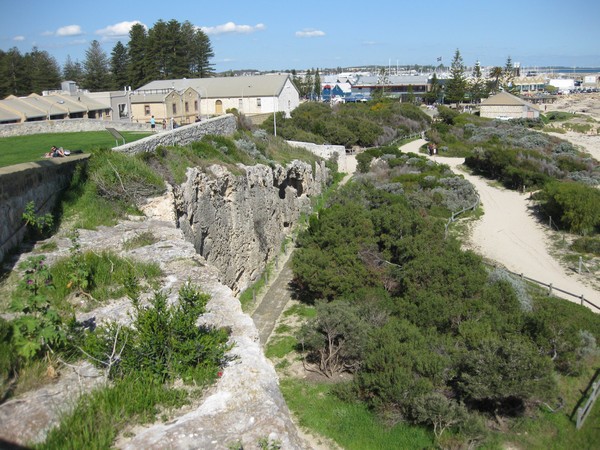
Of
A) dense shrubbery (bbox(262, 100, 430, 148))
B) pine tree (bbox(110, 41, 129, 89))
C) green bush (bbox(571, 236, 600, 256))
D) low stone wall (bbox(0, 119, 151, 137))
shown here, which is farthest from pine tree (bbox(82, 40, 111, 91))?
green bush (bbox(571, 236, 600, 256))

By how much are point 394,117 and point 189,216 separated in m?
44.4

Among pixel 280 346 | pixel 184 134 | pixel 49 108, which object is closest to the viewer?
pixel 280 346

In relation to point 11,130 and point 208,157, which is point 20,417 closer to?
point 208,157

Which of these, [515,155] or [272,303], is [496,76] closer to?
[515,155]

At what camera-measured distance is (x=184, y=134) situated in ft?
57.2

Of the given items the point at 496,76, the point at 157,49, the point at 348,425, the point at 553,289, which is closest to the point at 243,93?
the point at 157,49

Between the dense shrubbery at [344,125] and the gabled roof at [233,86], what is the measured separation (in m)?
3.18

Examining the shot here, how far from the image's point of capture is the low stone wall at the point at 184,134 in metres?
13.5

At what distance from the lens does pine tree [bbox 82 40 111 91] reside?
59562 mm

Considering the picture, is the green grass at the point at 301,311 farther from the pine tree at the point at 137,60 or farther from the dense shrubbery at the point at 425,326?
the pine tree at the point at 137,60

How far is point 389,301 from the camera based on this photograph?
14820mm

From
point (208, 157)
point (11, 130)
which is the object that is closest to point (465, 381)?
point (208, 157)

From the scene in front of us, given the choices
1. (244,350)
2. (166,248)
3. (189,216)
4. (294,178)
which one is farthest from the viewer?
(294,178)

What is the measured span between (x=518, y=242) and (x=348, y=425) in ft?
49.3
